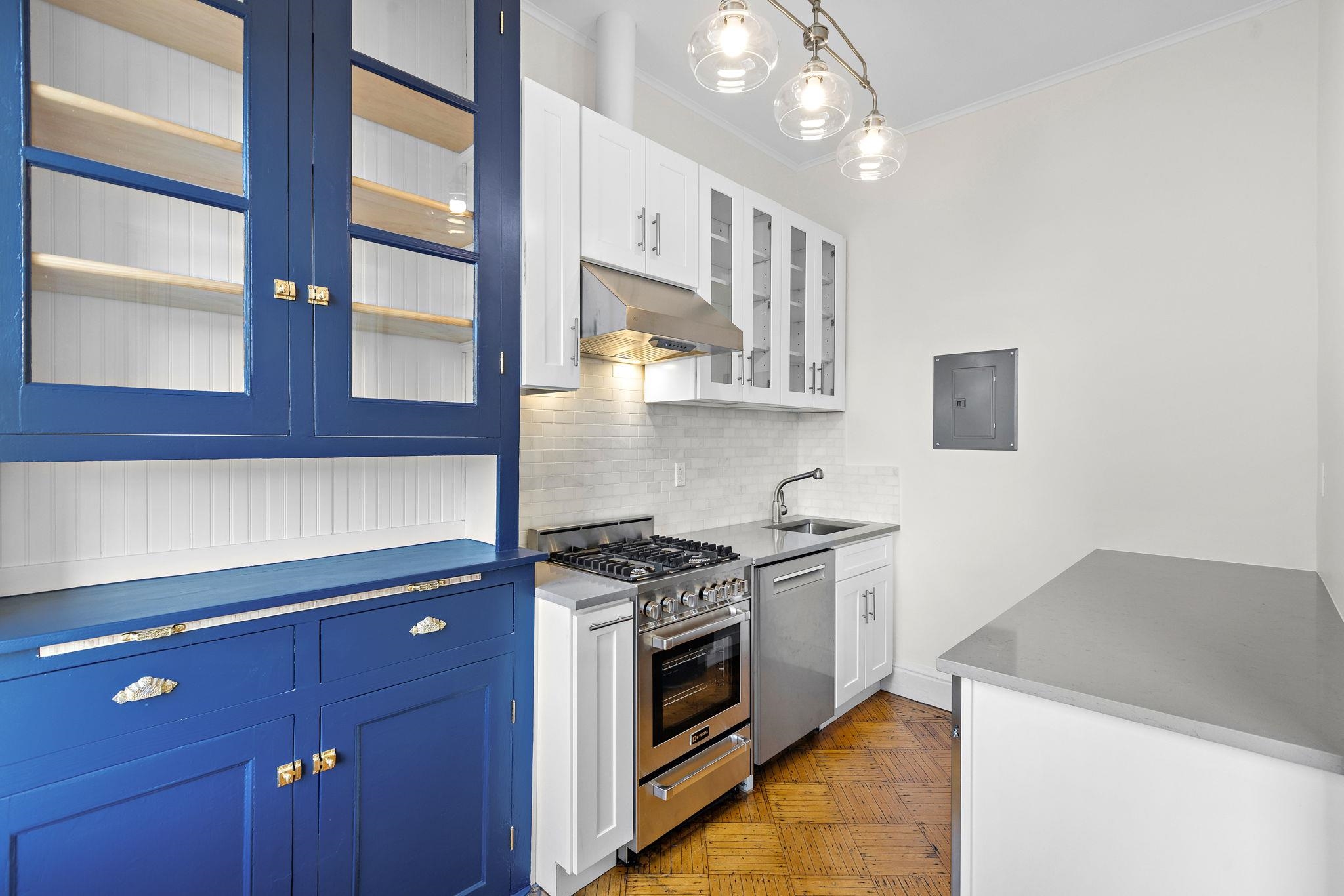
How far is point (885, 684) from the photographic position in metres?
3.63

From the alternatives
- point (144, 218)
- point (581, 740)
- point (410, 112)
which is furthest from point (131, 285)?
point (581, 740)

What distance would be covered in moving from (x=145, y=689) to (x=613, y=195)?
2.04 m

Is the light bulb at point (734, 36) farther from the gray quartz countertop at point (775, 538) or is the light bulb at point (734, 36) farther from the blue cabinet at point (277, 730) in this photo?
the gray quartz countertop at point (775, 538)

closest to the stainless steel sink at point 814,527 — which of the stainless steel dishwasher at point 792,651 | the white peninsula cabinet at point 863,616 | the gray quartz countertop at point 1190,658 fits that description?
the white peninsula cabinet at point 863,616

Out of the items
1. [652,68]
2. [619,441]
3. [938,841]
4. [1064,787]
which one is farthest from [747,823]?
[652,68]

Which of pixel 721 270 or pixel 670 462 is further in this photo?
pixel 670 462

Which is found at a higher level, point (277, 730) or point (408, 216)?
point (408, 216)

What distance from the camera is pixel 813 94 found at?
5.45 ft

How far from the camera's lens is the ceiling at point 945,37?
255 centimetres

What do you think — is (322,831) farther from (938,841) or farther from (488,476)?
(938,841)

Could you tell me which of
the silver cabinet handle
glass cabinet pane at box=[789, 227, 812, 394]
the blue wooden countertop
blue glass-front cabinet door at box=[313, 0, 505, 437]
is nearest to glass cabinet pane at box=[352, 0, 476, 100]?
blue glass-front cabinet door at box=[313, 0, 505, 437]

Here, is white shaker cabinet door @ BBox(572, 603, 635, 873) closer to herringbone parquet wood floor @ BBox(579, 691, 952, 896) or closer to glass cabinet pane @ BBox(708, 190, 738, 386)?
herringbone parquet wood floor @ BBox(579, 691, 952, 896)

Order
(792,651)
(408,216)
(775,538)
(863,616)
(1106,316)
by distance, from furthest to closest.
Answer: (863,616)
(775,538)
(1106,316)
(792,651)
(408,216)

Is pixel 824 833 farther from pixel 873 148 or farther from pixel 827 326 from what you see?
pixel 827 326
